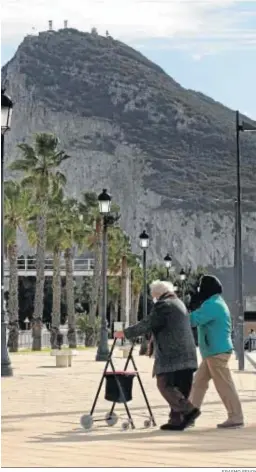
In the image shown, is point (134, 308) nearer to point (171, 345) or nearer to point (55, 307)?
point (55, 307)

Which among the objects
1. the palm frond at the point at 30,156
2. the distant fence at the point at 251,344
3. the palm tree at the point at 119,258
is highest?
the palm frond at the point at 30,156

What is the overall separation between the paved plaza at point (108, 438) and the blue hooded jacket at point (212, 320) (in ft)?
2.69

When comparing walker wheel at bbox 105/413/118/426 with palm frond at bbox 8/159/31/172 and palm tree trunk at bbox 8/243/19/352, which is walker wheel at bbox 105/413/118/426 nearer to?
palm tree trunk at bbox 8/243/19/352

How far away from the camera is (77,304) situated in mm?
125125

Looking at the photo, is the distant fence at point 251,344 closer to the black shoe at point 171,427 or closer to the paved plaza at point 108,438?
the paved plaza at point 108,438

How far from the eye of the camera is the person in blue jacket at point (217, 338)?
478 inches

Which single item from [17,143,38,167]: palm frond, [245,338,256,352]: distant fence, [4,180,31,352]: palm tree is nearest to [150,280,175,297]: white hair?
[4,180,31,352]: palm tree

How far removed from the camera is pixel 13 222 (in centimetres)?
5822

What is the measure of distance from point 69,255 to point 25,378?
46534 millimetres

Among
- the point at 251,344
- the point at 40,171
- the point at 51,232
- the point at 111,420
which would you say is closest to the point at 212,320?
the point at 111,420

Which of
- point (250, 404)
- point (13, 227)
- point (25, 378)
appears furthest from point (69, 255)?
point (250, 404)

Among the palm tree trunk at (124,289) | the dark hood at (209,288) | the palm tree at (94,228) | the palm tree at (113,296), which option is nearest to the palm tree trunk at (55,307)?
the palm tree at (94,228)

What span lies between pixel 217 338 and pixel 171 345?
2.11ft

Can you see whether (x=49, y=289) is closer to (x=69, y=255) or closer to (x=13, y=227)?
(x=69, y=255)
